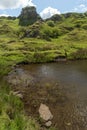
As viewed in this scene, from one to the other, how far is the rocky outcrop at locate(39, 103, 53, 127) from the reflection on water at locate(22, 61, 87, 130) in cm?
94

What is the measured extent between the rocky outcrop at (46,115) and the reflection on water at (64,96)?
94cm

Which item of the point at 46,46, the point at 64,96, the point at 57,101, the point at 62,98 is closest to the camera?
the point at 57,101

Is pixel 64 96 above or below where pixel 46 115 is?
below

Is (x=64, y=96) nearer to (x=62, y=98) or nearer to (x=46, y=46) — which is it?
(x=62, y=98)

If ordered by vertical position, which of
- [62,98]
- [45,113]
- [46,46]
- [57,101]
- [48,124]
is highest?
[48,124]

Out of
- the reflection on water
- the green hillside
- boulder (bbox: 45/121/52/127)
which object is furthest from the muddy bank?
the green hillside

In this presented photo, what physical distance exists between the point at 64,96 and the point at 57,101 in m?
Result: 4.29

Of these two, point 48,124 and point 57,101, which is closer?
point 48,124

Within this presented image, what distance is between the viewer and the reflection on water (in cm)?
4191

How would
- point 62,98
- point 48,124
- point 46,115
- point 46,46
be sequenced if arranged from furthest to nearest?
point 46,46 → point 62,98 → point 46,115 → point 48,124

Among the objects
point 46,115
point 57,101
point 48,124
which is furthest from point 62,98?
point 48,124

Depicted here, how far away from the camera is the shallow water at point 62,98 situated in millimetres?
42075

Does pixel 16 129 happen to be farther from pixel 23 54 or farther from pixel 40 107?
pixel 23 54

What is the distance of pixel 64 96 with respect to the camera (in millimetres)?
56000
